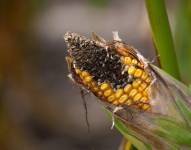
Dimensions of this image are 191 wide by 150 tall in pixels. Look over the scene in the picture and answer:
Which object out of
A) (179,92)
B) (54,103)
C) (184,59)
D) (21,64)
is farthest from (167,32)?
(54,103)

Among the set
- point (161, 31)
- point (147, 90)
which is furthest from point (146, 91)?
point (161, 31)

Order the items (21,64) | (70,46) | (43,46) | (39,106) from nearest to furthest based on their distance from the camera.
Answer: (70,46) < (21,64) < (39,106) < (43,46)

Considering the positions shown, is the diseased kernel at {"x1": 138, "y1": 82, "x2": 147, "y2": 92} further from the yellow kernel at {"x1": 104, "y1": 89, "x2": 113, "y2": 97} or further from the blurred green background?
the blurred green background

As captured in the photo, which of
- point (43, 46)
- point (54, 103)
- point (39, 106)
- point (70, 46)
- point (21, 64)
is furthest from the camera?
point (43, 46)

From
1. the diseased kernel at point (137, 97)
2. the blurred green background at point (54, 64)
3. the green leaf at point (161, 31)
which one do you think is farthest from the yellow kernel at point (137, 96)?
the blurred green background at point (54, 64)

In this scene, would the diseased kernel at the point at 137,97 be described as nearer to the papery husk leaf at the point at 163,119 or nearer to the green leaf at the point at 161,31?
the papery husk leaf at the point at 163,119

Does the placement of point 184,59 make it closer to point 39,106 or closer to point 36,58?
point 39,106
